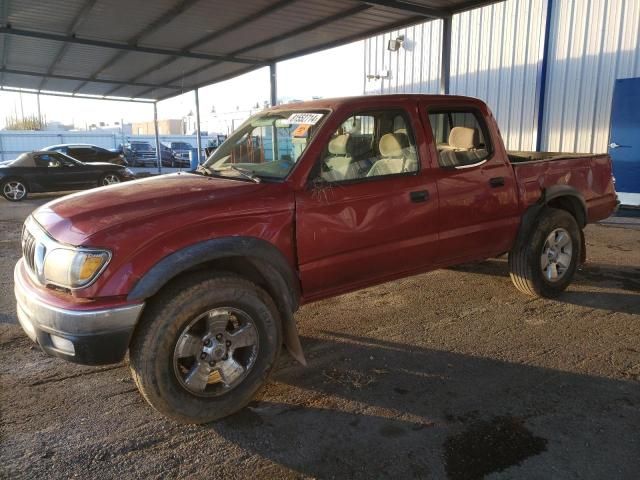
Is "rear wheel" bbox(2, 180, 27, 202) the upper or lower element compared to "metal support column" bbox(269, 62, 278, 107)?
lower

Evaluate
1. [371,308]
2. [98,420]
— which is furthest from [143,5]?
[98,420]

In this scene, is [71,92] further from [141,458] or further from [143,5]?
[141,458]

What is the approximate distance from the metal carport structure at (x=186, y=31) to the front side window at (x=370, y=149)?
17.4 ft

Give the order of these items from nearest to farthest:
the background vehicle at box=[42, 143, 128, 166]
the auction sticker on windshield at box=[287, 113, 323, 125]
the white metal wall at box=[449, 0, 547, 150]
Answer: the auction sticker on windshield at box=[287, 113, 323, 125] < the white metal wall at box=[449, 0, 547, 150] < the background vehicle at box=[42, 143, 128, 166]

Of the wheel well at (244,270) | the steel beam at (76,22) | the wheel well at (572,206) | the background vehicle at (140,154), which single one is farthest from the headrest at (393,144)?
the background vehicle at (140,154)

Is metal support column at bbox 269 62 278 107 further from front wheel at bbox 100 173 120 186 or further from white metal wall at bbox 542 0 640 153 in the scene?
white metal wall at bbox 542 0 640 153

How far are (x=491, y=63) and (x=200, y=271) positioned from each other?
40.2 ft

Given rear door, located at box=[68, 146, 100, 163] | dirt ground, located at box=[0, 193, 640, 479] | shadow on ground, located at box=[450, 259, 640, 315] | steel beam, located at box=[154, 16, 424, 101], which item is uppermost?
steel beam, located at box=[154, 16, 424, 101]

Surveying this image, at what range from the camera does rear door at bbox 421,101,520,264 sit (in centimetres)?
427

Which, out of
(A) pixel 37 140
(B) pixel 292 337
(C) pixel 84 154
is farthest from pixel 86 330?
(A) pixel 37 140

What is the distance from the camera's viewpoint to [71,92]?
922 inches

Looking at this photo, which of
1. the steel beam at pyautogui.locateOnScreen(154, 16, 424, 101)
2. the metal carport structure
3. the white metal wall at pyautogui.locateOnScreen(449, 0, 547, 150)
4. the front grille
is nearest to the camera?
the front grille

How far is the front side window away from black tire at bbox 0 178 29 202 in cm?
1371

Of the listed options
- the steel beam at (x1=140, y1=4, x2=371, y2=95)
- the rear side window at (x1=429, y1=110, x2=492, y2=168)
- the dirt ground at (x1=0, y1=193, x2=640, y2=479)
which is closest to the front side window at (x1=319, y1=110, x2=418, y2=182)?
the rear side window at (x1=429, y1=110, x2=492, y2=168)
